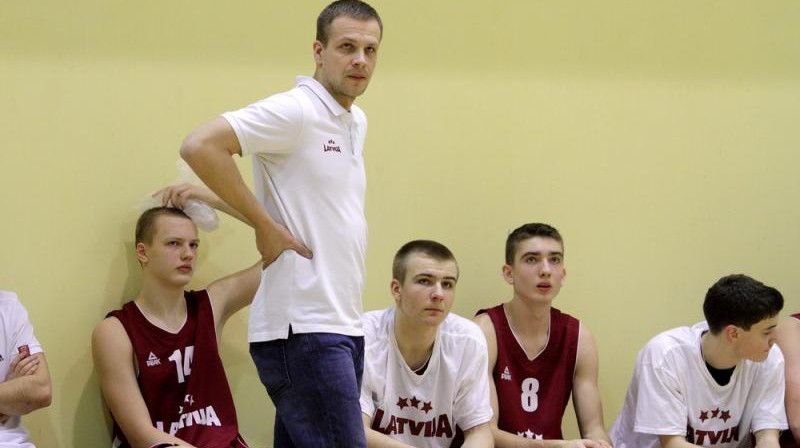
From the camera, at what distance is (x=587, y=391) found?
4.35 metres

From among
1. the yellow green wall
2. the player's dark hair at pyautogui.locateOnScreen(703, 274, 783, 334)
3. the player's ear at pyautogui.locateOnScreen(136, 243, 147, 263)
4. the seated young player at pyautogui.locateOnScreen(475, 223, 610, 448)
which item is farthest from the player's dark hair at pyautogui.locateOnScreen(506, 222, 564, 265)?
the player's ear at pyautogui.locateOnScreen(136, 243, 147, 263)

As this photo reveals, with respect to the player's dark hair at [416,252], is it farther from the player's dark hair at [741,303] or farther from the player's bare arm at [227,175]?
the player's bare arm at [227,175]

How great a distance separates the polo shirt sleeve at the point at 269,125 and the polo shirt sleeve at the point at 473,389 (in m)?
1.70

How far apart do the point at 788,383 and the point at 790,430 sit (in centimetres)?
19

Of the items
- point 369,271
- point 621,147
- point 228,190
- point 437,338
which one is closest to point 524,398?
point 437,338

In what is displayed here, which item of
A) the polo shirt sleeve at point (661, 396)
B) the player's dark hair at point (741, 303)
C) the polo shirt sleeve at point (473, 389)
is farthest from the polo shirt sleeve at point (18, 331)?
the player's dark hair at point (741, 303)

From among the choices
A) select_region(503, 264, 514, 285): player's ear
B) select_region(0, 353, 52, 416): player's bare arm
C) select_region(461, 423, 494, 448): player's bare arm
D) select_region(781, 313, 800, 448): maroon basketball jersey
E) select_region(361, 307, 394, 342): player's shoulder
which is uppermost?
select_region(503, 264, 514, 285): player's ear

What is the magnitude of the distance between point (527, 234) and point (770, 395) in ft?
3.87

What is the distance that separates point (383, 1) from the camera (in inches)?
178

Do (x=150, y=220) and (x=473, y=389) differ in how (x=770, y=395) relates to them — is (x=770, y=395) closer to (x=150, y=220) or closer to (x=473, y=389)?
(x=473, y=389)

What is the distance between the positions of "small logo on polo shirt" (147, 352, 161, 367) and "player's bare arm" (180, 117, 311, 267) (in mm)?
1445

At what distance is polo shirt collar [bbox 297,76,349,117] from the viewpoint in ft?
8.71

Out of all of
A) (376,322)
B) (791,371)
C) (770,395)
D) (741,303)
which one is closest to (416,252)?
(376,322)

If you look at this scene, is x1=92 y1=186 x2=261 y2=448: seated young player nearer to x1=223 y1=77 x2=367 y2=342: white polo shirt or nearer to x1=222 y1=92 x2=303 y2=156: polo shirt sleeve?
x1=223 y1=77 x2=367 y2=342: white polo shirt
